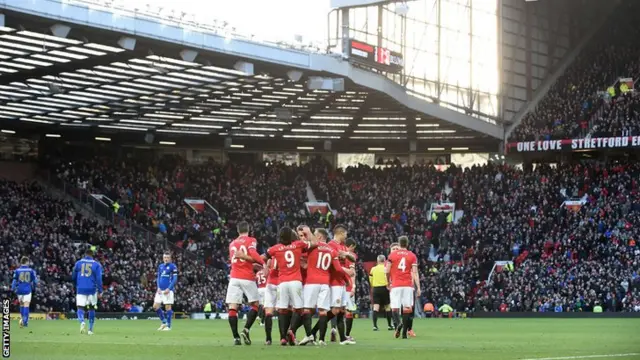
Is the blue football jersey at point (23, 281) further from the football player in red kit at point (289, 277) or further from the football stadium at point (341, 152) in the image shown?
the football player in red kit at point (289, 277)

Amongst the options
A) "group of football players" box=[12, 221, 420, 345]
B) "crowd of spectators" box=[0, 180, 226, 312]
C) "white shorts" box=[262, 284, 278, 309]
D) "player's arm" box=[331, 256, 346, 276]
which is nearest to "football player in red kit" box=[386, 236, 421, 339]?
"group of football players" box=[12, 221, 420, 345]

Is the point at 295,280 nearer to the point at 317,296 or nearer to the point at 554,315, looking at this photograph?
the point at 317,296

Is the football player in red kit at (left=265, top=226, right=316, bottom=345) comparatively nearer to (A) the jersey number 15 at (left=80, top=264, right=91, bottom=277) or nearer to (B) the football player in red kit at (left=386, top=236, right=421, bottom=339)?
(B) the football player in red kit at (left=386, top=236, right=421, bottom=339)

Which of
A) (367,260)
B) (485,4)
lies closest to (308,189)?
(367,260)

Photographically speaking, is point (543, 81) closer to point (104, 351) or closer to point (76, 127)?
point (76, 127)

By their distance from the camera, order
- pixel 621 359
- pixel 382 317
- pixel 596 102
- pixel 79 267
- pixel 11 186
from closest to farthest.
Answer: pixel 621 359
pixel 79 267
pixel 382 317
pixel 11 186
pixel 596 102

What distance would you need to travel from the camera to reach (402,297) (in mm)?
25078

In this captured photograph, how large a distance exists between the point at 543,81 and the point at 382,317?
27498mm

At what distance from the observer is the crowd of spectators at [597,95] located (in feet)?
207

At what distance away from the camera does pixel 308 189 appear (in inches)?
2778

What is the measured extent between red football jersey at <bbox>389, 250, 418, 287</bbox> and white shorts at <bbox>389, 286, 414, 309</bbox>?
0.10 metres

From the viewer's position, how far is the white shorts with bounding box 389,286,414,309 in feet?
81.3

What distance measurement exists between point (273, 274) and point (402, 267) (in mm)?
4982

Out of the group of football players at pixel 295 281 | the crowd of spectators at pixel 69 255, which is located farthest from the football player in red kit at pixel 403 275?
the crowd of spectators at pixel 69 255
